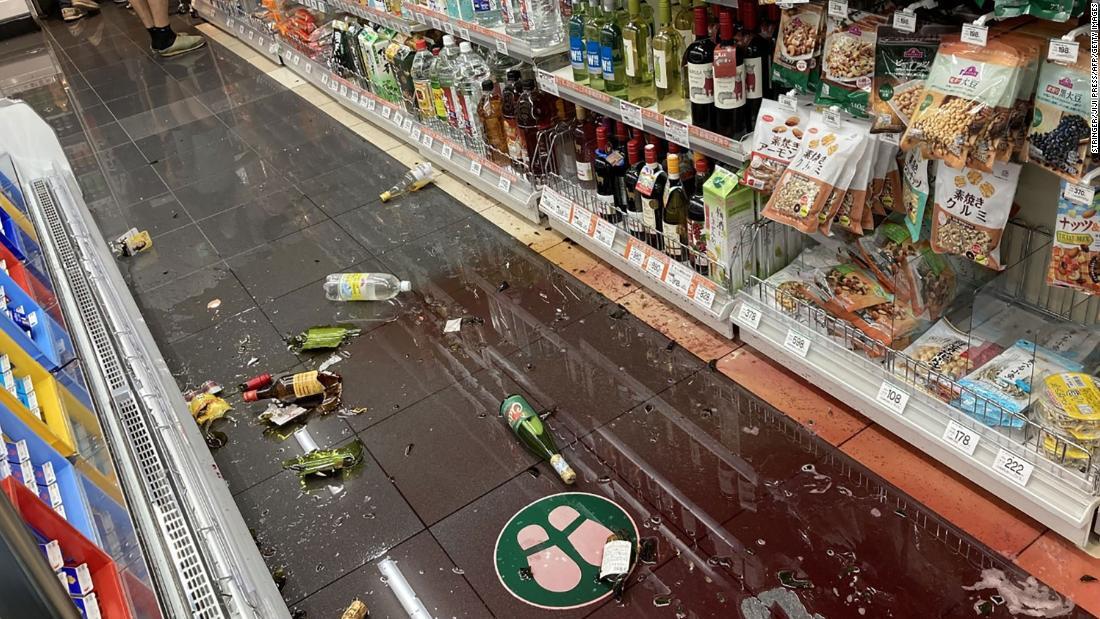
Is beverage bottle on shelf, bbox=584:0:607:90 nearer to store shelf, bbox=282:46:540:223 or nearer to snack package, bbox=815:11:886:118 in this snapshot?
store shelf, bbox=282:46:540:223

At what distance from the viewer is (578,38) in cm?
351

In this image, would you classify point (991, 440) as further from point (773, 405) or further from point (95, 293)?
point (95, 293)

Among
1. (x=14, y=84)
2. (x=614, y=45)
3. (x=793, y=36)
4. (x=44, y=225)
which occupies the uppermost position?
(x=793, y=36)

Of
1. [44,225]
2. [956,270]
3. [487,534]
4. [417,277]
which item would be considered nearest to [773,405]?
[956,270]

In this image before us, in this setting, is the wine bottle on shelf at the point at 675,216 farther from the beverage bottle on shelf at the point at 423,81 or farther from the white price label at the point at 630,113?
the beverage bottle on shelf at the point at 423,81

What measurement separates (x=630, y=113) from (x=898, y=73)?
1.17 meters

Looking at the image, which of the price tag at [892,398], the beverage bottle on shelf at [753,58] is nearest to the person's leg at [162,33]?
the beverage bottle on shelf at [753,58]

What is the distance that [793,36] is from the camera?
2533mm

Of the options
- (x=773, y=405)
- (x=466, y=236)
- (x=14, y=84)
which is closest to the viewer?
(x=773, y=405)

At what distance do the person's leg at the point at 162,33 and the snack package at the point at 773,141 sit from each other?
685cm

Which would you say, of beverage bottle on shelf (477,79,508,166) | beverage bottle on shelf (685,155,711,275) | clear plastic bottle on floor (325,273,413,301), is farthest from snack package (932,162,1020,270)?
beverage bottle on shelf (477,79,508,166)

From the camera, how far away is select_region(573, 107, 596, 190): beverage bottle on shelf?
146 inches

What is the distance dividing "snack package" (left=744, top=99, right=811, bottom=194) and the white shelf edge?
529 mm

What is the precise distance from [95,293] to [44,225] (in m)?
0.61
